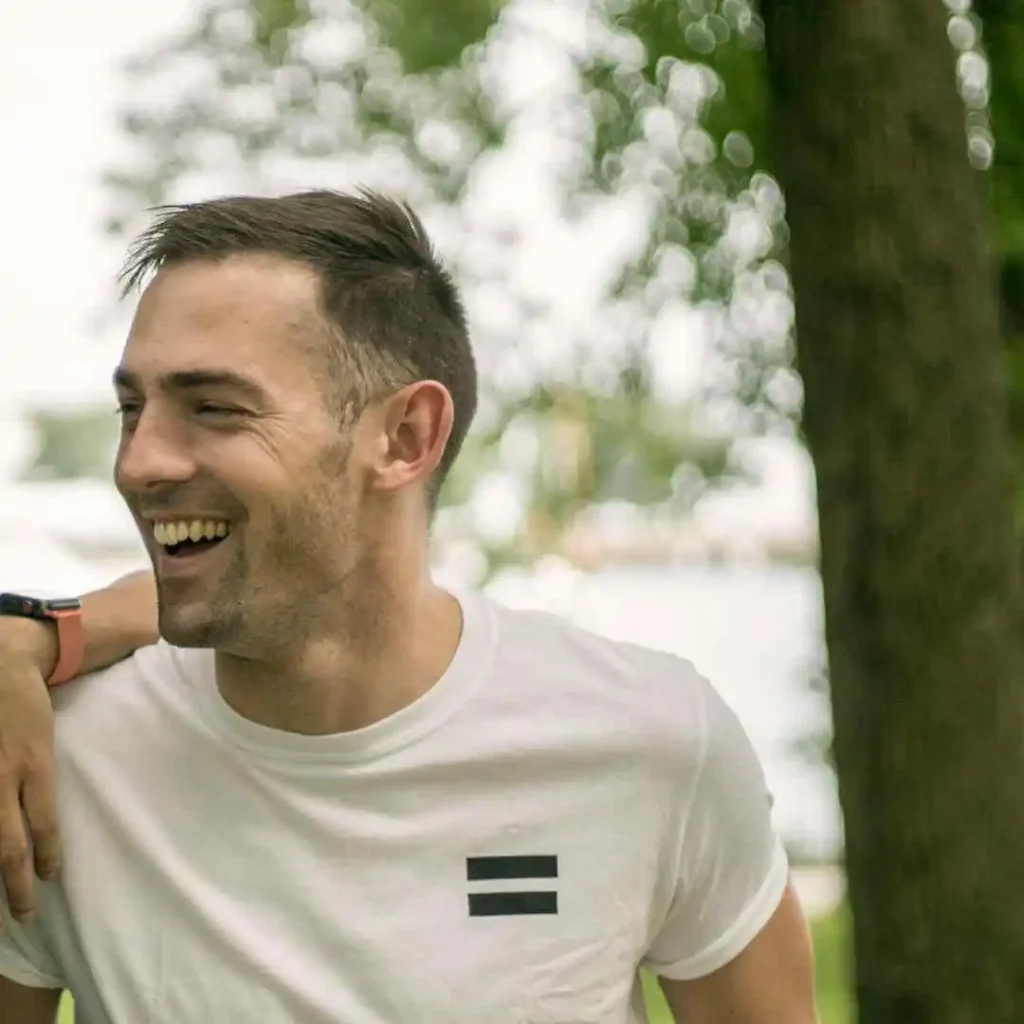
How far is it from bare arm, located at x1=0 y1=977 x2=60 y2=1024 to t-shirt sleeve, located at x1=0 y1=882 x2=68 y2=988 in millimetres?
13

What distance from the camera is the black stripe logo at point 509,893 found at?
4.43 ft

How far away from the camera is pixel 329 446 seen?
1372 millimetres

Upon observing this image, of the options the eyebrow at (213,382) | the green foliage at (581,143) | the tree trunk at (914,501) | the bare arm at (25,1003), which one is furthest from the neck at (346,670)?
the green foliage at (581,143)

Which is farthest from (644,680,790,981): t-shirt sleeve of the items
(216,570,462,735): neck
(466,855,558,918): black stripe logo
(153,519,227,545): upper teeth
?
(153,519,227,545): upper teeth

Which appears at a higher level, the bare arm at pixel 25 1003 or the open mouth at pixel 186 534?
the open mouth at pixel 186 534

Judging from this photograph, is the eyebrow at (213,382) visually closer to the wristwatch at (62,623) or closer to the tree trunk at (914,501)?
the wristwatch at (62,623)

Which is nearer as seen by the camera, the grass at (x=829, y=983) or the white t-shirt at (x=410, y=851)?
the white t-shirt at (x=410, y=851)

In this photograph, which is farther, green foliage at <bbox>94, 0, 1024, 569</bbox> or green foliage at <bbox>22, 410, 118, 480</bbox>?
green foliage at <bbox>22, 410, 118, 480</bbox>

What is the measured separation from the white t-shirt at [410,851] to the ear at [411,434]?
17 centimetres

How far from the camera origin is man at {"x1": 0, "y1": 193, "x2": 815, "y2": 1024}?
4.29 feet

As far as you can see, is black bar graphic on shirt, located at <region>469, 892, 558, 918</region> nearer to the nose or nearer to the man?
the man

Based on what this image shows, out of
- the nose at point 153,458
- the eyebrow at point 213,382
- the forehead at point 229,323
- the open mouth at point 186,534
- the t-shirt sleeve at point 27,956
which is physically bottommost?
the t-shirt sleeve at point 27,956

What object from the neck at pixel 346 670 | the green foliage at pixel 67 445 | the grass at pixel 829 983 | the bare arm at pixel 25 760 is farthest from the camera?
the green foliage at pixel 67 445

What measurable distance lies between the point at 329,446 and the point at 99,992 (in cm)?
51
